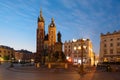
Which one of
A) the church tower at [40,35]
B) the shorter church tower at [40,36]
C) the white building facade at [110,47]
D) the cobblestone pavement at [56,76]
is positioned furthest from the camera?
the church tower at [40,35]

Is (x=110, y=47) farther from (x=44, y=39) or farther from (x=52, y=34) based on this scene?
(x=44, y=39)

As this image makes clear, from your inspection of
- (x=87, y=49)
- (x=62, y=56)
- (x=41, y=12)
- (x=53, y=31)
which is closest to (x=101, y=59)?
(x=87, y=49)

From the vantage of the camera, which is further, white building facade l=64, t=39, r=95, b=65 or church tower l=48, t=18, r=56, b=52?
church tower l=48, t=18, r=56, b=52

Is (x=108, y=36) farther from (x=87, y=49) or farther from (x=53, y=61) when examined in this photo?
(x=53, y=61)

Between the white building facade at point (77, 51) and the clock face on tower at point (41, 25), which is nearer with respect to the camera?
the white building facade at point (77, 51)

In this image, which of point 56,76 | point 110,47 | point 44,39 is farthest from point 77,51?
point 56,76

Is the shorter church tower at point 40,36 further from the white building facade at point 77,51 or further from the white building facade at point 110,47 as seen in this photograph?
the white building facade at point 110,47

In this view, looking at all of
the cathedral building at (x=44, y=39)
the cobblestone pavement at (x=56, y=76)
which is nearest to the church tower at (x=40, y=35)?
the cathedral building at (x=44, y=39)

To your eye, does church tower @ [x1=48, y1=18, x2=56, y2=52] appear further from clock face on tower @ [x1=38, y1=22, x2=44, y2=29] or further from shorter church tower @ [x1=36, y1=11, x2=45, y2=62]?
clock face on tower @ [x1=38, y1=22, x2=44, y2=29]

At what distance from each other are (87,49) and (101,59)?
22823 mm

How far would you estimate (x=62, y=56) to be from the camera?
2494 inches

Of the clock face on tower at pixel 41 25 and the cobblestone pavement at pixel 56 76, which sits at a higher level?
the clock face on tower at pixel 41 25

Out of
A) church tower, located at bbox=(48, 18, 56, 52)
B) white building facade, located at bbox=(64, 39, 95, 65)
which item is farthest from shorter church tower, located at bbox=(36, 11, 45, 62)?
white building facade, located at bbox=(64, 39, 95, 65)

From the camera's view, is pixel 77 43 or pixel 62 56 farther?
pixel 77 43
